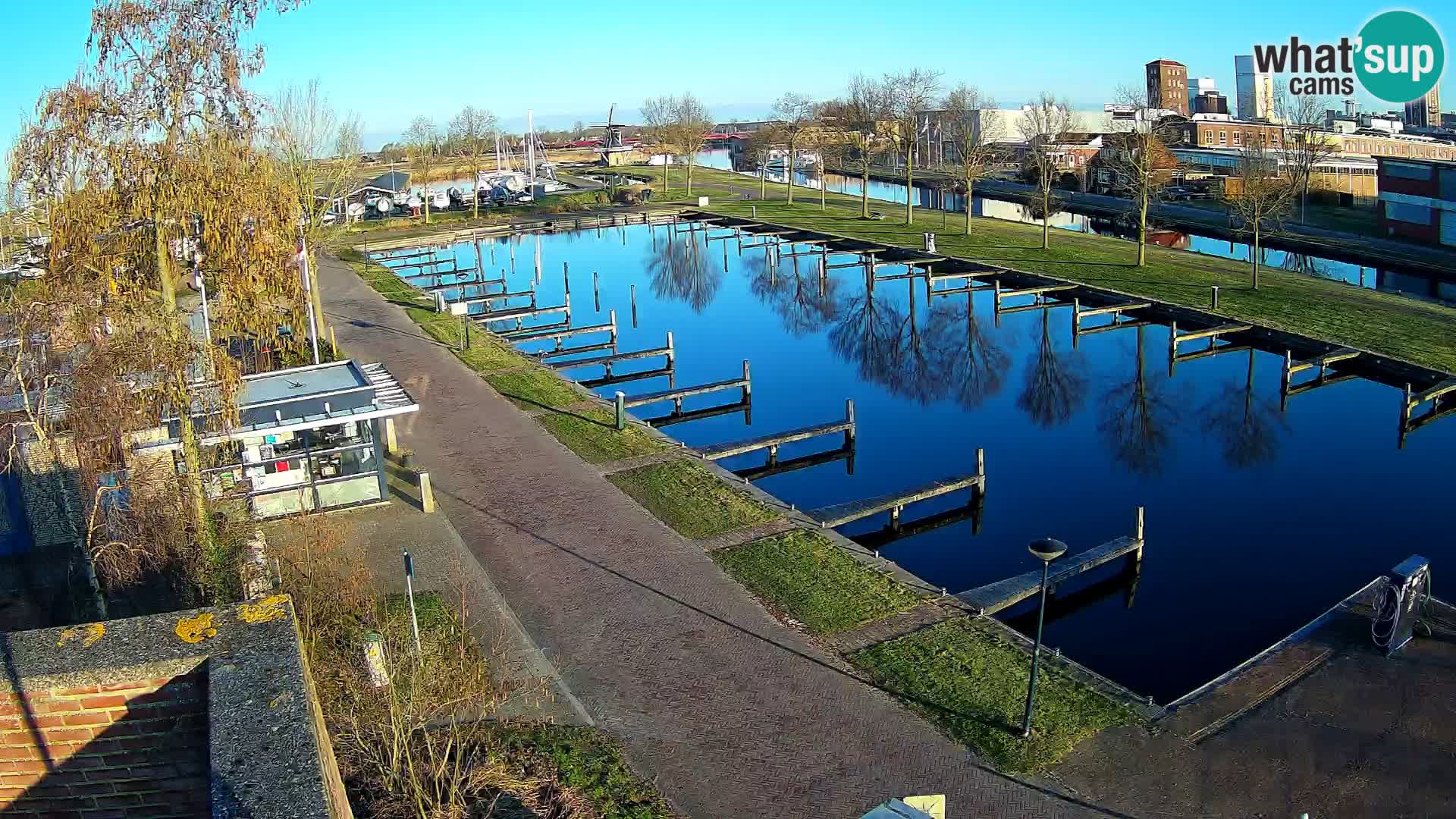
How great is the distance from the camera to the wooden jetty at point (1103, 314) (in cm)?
3431

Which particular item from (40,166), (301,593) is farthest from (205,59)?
(301,593)

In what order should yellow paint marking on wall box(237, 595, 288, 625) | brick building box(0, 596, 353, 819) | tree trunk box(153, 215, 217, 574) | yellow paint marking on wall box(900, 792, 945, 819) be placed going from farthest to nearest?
tree trunk box(153, 215, 217, 574)
yellow paint marking on wall box(900, 792, 945, 819)
yellow paint marking on wall box(237, 595, 288, 625)
brick building box(0, 596, 353, 819)

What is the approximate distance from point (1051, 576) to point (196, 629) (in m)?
13.1

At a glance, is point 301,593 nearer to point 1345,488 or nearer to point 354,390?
point 354,390

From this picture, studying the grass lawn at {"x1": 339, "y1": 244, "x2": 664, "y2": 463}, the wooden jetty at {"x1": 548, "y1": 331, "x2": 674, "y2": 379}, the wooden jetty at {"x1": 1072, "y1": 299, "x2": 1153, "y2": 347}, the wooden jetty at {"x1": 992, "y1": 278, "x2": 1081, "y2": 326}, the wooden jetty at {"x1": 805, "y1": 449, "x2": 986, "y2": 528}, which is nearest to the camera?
the wooden jetty at {"x1": 805, "y1": 449, "x2": 986, "y2": 528}

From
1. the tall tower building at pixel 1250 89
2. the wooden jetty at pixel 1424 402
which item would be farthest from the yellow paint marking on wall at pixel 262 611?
the tall tower building at pixel 1250 89

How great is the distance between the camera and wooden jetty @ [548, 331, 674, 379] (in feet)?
101

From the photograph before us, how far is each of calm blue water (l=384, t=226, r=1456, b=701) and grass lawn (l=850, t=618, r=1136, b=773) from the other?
270 centimetres

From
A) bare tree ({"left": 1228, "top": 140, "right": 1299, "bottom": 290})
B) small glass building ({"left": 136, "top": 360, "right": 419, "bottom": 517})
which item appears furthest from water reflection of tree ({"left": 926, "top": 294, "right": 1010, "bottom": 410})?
small glass building ({"left": 136, "top": 360, "right": 419, "bottom": 517})

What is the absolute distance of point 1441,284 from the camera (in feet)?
132

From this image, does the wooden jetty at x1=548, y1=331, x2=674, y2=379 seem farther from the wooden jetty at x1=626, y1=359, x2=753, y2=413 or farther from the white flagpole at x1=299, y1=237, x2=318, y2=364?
the white flagpole at x1=299, y1=237, x2=318, y2=364

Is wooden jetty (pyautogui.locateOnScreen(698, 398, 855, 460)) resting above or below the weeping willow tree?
below

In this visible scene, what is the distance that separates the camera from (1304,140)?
173ft

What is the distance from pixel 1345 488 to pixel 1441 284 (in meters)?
24.1
